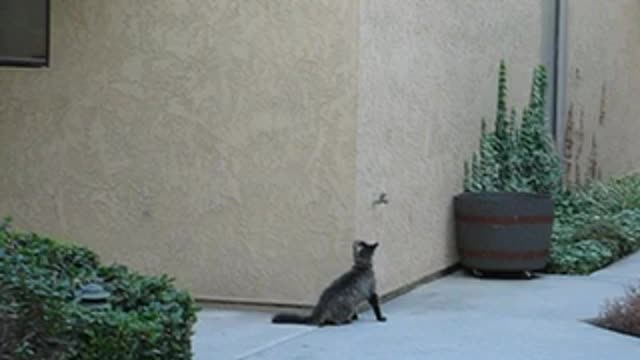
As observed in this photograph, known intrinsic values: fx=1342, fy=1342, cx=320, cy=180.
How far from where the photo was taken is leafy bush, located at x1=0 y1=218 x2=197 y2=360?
6.35 metres

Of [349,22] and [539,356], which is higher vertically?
[349,22]

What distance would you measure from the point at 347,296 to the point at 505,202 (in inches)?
119

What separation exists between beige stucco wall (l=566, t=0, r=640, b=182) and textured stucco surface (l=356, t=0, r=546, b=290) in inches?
161

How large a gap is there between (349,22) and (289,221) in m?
1.61

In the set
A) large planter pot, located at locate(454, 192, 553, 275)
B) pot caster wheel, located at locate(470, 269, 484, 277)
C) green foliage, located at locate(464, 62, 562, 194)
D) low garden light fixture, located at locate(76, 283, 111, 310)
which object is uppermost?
green foliage, located at locate(464, 62, 562, 194)

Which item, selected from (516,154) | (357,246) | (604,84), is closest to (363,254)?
(357,246)

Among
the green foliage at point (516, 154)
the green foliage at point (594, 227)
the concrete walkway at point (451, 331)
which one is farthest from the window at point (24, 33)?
the green foliage at point (594, 227)

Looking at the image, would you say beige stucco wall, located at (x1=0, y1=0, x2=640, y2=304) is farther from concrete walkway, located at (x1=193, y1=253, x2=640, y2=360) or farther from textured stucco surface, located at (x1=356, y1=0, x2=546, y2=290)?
concrete walkway, located at (x1=193, y1=253, x2=640, y2=360)

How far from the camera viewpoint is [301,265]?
10.5 meters

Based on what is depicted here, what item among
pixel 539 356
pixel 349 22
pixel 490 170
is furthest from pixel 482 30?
pixel 539 356

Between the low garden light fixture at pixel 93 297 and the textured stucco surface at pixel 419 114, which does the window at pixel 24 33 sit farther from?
the low garden light fixture at pixel 93 297

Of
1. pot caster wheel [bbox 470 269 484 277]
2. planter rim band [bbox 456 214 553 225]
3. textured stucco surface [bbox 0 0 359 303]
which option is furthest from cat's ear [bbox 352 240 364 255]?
pot caster wheel [bbox 470 269 484 277]

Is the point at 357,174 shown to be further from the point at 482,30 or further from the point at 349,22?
the point at 482,30

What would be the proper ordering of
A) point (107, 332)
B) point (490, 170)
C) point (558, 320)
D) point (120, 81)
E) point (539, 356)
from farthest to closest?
point (490, 170)
point (120, 81)
point (558, 320)
point (539, 356)
point (107, 332)
